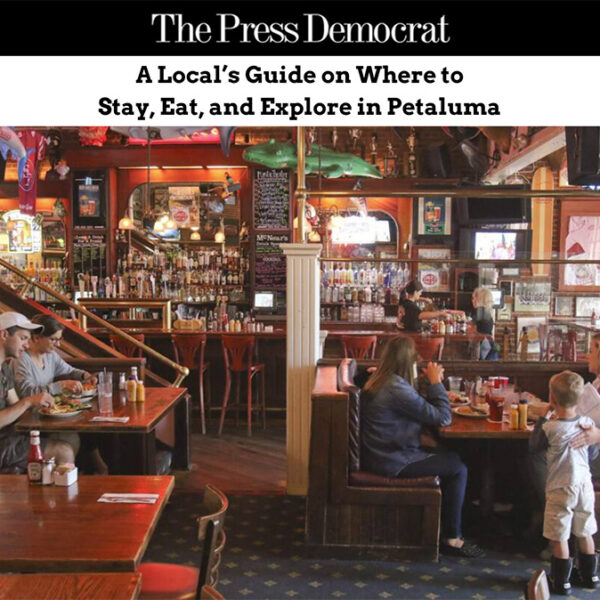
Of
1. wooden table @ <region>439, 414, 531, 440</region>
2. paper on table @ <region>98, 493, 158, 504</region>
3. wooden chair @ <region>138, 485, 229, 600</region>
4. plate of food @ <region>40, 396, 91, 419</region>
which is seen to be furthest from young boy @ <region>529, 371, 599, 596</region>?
plate of food @ <region>40, 396, 91, 419</region>

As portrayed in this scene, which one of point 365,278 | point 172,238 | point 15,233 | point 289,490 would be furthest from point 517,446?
point 15,233

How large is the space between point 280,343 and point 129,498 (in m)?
4.63

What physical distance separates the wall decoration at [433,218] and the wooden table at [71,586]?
839 cm

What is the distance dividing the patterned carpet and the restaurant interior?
0.05 ft

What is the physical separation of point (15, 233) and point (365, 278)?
5.78 meters

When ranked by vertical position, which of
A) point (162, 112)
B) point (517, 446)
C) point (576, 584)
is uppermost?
point (162, 112)

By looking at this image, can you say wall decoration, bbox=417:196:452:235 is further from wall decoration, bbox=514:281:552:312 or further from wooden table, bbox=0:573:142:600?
wooden table, bbox=0:573:142:600

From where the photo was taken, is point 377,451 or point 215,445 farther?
point 215,445

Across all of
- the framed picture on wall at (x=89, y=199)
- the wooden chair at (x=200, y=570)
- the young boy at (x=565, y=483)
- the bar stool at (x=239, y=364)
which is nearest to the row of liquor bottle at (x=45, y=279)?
the framed picture on wall at (x=89, y=199)

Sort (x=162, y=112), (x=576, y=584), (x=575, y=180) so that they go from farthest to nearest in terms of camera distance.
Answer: (x=575, y=180) → (x=576, y=584) → (x=162, y=112)

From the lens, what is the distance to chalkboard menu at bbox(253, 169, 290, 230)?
9.67 metres

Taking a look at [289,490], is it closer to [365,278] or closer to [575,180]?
[575,180]

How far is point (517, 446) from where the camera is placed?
14.9ft

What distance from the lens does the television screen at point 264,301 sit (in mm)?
9570
